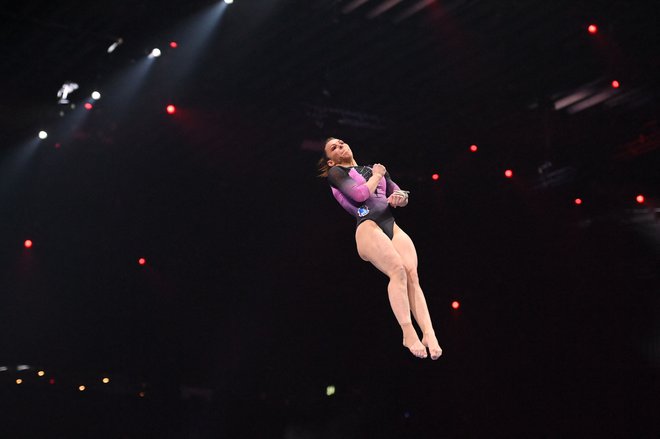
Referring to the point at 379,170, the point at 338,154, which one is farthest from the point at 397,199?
the point at 338,154

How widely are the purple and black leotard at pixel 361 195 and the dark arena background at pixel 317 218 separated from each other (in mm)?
5526

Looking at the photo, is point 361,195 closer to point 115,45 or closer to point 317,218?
point 115,45

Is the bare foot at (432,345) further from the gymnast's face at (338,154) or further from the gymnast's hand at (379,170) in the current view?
the gymnast's face at (338,154)

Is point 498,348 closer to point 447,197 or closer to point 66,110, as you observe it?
point 447,197

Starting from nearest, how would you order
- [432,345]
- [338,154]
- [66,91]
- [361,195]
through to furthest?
[432,345]
[361,195]
[338,154]
[66,91]

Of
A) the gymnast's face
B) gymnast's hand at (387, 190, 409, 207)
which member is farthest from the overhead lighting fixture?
gymnast's hand at (387, 190, 409, 207)

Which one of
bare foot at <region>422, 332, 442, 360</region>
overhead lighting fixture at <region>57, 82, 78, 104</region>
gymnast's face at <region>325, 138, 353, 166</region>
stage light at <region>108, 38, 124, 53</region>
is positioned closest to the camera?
bare foot at <region>422, 332, 442, 360</region>

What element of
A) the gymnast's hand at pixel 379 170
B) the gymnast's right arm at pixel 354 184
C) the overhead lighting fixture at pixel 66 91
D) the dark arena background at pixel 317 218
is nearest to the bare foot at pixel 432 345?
the gymnast's right arm at pixel 354 184

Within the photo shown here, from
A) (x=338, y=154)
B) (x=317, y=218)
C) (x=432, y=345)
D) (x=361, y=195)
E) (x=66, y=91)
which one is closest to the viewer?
(x=432, y=345)

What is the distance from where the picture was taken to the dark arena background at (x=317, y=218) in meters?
11.1

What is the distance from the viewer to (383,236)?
541cm

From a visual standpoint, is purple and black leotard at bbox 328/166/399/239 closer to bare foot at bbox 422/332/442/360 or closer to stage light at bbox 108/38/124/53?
bare foot at bbox 422/332/442/360

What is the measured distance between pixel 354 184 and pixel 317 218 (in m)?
8.43

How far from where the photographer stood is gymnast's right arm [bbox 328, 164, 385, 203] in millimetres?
5324
